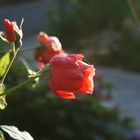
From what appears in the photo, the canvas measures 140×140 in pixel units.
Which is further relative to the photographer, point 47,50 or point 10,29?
point 47,50

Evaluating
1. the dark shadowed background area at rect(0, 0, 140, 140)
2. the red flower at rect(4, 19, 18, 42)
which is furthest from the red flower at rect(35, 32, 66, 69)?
the red flower at rect(4, 19, 18, 42)

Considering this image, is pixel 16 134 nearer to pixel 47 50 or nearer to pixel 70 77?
pixel 70 77

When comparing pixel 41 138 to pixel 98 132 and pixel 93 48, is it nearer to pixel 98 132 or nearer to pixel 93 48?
pixel 98 132

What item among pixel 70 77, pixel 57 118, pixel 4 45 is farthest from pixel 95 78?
pixel 70 77

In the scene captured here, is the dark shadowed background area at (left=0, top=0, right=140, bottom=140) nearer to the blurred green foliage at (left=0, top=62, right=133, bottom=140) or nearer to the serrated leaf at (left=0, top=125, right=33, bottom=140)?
the blurred green foliage at (left=0, top=62, right=133, bottom=140)

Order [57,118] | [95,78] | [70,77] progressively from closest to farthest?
[70,77] < [57,118] < [95,78]

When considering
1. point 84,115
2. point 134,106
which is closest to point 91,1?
point 134,106
